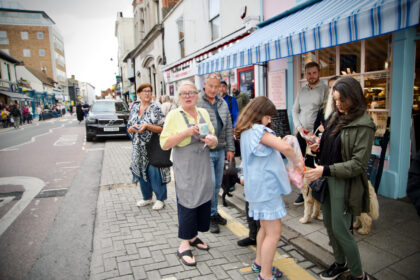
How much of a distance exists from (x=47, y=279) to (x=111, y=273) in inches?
23.6

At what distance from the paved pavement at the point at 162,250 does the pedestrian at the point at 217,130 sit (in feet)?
1.16

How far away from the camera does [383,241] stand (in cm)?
291

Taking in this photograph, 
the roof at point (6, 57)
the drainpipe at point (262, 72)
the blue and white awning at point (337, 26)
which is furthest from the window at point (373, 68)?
the roof at point (6, 57)

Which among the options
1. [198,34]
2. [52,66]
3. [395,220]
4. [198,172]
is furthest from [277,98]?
[52,66]

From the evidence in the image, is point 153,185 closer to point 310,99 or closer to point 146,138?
point 146,138

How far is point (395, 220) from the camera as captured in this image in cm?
337

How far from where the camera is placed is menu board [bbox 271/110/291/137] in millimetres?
5540

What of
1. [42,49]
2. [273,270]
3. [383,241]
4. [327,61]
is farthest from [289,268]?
[42,49]

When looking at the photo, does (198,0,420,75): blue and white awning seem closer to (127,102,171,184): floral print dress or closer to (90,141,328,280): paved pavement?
(127,102,171,184): floral print dress

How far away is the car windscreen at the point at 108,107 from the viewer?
12.1 meters

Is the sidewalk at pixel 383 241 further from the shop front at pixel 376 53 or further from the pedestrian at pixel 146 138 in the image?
the pedestrian at pixel 146 138

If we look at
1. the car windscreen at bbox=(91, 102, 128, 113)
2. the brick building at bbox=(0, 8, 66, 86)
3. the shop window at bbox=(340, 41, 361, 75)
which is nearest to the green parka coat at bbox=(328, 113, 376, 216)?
the shop window at bbox=(340, 41, 361, 75)

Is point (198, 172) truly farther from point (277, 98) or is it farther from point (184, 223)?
point (277, 98)

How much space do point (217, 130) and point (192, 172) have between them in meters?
0.92
